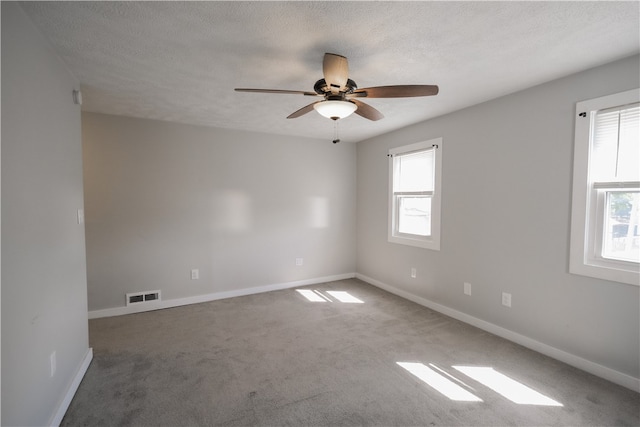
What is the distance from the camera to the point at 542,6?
5.06 feet

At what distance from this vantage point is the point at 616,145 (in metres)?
2.20

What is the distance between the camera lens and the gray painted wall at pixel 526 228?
2236 mm

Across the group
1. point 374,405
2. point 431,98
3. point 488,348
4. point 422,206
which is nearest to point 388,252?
point 422,206

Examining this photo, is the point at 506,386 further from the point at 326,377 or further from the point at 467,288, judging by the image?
the point at 326,377

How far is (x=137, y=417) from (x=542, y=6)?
134 inches

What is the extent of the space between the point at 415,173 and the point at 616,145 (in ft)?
6.62

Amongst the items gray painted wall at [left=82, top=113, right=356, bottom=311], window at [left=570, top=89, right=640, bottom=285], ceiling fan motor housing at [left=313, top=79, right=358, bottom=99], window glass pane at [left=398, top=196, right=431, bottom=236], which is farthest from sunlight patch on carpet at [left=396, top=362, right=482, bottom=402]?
gray painted wall at [left=82, top=113, right=356, bottom=311]

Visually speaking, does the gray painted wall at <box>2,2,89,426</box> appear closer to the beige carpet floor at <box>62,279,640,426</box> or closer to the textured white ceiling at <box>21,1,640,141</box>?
the textured white ceiling at <box>21,1,640,141</box>

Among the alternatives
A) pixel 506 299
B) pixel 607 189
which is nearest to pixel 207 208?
pixel 506 299

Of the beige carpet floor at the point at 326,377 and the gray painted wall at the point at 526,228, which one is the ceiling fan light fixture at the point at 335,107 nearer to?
the gray painted wall at the point at 526,228

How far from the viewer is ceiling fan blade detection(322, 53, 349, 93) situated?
170 cm

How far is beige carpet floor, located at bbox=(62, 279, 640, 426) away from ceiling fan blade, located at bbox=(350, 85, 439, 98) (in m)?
2.12

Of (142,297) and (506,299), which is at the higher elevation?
(506,299)

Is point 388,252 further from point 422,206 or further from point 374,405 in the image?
point 374,405
